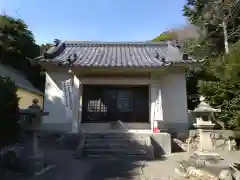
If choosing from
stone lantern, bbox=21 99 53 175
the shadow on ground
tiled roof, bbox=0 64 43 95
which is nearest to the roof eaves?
tiled roof, bbox=0 64 43 95

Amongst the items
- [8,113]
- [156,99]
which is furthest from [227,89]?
[8,113]

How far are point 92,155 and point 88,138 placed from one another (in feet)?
4.78

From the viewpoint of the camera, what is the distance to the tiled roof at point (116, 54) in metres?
13.1

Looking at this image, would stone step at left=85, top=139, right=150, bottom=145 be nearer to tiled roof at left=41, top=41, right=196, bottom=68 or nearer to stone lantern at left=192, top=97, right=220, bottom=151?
stone lantern at left=192, top=97, right=220, bottom=151

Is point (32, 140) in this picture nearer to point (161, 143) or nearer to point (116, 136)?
point (116, 136)

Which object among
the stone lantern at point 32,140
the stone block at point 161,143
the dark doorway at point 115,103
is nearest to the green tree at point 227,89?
the stone block at point 161,143

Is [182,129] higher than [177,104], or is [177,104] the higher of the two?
[177,104]

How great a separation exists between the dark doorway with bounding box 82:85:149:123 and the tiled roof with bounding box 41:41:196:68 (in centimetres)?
156

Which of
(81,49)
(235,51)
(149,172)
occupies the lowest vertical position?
(149,172)

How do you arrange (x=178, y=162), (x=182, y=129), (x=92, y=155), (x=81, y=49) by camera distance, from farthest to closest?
(x=81, y=49) < (x=182, y=129) < (x=92, y=155) < (x=178, y=162)

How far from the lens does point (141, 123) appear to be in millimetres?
13492

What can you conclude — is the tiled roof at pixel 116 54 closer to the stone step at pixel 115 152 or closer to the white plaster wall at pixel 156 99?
the white plaster wall at pixel 156 99

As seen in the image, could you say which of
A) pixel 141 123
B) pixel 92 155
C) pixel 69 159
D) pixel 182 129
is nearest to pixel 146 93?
pixel 141 123

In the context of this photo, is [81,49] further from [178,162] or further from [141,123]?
[178,162]
